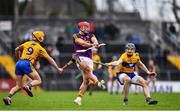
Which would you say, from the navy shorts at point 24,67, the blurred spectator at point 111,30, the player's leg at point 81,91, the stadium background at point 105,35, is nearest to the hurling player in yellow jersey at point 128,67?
the player's leg at point 81,91

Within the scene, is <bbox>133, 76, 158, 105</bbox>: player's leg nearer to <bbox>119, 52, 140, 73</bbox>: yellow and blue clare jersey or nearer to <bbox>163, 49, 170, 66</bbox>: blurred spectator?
<bbox>119, 52, 140, 73</bbox>: yellow and blue clare jersey

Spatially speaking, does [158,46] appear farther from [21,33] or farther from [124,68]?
[124,68]

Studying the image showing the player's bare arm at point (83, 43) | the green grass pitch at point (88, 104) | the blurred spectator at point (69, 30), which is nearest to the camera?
the green grass pitch at point (88, 104)

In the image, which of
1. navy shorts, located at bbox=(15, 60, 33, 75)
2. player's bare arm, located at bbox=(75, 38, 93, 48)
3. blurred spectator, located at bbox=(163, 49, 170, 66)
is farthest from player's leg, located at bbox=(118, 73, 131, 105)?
blurred spectator, located at bbox=(163, 49, 170, 66)

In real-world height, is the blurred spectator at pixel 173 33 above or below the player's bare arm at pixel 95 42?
below

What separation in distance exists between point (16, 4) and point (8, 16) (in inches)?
155

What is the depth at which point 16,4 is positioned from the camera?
54844 mm

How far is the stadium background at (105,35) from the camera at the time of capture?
49.6 meters

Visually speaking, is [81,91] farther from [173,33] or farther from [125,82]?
[173,33]

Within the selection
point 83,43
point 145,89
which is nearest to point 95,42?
point 83,43

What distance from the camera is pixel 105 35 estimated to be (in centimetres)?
5356

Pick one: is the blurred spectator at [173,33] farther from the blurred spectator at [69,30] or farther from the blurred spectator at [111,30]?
the blurred spectator at [69,30]

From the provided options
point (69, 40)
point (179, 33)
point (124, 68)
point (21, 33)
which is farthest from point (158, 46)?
point (124, 68)

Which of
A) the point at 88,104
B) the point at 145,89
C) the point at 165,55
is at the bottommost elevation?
the point at 165,55
